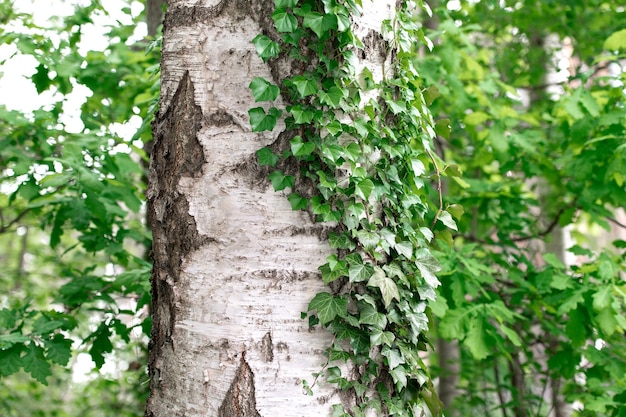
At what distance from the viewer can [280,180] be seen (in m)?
1.48

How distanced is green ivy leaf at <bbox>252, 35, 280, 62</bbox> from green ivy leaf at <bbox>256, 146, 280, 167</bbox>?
226 millimetres

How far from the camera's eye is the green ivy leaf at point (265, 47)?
4.83 feet

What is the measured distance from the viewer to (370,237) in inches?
60.2

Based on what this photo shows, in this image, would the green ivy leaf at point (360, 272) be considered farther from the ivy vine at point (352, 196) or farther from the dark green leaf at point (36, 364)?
the dark green leaf at point (36, 364)

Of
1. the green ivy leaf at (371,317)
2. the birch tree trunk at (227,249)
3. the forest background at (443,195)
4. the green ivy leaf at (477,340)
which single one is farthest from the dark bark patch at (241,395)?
the green ivy leaf at (477,340)

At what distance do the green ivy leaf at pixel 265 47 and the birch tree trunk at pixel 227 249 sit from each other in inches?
2.0

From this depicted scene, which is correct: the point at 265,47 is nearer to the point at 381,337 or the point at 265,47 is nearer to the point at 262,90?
the point at 262,90

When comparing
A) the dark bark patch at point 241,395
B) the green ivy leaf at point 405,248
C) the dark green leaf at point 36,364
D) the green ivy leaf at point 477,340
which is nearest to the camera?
the dark bark patch at point 241,395

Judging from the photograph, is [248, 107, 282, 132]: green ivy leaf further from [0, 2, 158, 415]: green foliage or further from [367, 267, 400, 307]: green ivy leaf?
[0, 2, 158, 415]: green foliage

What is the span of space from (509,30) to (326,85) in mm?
4934

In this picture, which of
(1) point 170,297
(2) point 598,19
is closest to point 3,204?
(1) point 170,297

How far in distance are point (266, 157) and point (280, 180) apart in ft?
0.23

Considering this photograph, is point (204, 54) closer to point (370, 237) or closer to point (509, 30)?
point (370, 237)

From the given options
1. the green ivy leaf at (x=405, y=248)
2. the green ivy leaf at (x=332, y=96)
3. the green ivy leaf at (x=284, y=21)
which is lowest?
the green ivy leaf at (x=405, y=248)
